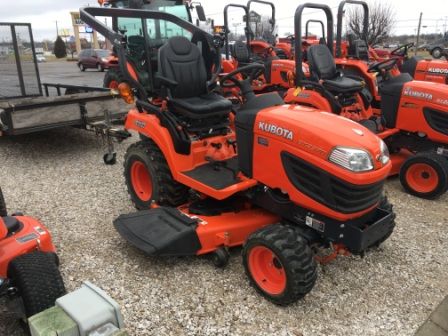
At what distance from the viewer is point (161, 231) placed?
2.97 meters

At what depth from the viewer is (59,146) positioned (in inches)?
242

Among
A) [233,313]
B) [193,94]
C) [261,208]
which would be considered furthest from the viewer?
[193,94]

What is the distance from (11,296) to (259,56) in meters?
8.52

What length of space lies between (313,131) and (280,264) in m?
0.83

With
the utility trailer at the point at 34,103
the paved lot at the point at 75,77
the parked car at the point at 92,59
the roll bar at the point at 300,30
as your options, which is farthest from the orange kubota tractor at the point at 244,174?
the parked car at the point at 92,59

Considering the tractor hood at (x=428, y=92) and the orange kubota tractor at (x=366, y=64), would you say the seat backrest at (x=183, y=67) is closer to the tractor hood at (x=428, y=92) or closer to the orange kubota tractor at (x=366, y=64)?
the tractor hood at (x=428, y=92)

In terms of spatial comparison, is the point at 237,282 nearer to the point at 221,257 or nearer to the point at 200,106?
the point at 221,257

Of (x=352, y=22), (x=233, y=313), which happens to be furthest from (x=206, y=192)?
(x=352, y=22)

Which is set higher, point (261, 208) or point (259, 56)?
point (259, 56)

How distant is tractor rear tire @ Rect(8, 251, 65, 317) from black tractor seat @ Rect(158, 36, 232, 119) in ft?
5.42

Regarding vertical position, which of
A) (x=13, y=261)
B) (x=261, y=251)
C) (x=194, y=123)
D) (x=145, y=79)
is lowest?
(x=261, y=251)

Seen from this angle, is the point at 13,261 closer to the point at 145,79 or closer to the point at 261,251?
the point at 261,251

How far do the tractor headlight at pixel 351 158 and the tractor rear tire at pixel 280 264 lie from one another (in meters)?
0.51

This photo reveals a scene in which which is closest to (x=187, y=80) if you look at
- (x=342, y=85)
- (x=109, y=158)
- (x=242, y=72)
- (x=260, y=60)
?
(x=242, y=72)
